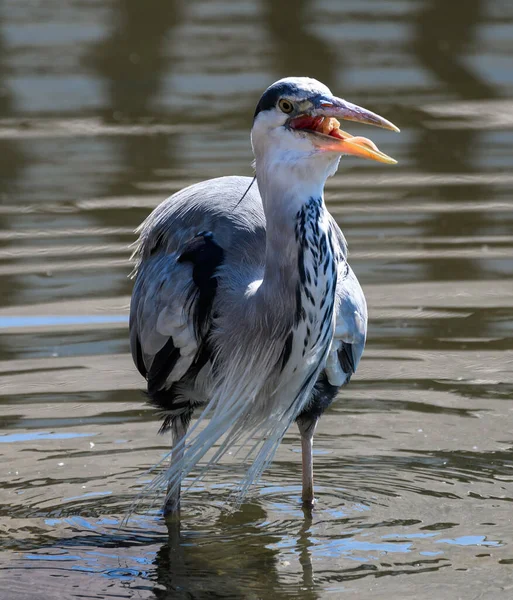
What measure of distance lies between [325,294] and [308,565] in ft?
3.68

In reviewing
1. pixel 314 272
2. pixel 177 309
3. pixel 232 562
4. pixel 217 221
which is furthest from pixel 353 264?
pixel 314 272

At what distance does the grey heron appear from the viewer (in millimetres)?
4668

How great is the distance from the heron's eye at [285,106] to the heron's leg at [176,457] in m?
1.55

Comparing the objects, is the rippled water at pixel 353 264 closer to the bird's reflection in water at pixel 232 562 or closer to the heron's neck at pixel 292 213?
the bird's reflection in water at pixel 232 562

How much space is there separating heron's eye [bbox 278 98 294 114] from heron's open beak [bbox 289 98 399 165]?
43mm

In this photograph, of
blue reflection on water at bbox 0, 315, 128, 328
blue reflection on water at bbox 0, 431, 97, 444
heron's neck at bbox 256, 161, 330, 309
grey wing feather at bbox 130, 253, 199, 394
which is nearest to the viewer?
heron's neck at bbox 256, 161, 330, 309

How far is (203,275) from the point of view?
5449 mm

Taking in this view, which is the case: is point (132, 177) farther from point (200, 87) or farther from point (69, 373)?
point (69, 373)

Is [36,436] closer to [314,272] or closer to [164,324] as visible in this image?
[164,324]

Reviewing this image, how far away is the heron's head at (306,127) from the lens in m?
4.56

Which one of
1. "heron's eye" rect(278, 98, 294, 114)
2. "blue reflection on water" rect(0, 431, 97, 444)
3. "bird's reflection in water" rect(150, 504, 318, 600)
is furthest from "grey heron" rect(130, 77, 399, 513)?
"blue reflection on water" rect(0, 431, 97, 444)

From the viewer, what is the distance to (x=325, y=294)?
191 inches

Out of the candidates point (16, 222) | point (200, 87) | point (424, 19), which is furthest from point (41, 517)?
point (424, 19)

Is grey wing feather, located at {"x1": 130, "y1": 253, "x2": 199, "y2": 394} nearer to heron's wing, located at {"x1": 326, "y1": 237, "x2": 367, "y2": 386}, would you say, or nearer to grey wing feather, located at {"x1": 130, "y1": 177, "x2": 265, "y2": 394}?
grey wing feather, located at {"x1": 130, "y1": 177, "x2": 265, "y2": 394}
